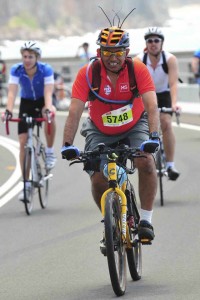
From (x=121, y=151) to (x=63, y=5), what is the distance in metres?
98.8

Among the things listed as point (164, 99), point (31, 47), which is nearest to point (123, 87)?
point (31, 47)

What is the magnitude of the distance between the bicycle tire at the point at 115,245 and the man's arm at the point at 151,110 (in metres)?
0.68

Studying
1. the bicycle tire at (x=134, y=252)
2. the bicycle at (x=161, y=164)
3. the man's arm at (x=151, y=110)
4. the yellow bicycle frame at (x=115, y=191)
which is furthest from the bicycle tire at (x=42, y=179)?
the yellow bicycle frame at (x=115, y=191)

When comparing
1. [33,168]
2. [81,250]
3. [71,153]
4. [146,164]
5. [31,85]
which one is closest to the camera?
[71,153]

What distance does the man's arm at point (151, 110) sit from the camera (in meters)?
8.99

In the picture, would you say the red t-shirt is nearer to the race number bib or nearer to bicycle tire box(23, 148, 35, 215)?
the race number bib

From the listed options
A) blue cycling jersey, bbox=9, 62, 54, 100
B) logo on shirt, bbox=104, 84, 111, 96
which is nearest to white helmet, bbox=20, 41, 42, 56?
blue cycling jersey, bbox=9, 62, 54, 100

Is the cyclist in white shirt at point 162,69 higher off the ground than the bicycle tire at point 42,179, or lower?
higher

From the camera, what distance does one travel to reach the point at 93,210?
532 inches

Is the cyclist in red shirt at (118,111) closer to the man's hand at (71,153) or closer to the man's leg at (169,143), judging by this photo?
the man's hand at (71,153)

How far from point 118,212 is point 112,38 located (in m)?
1.29

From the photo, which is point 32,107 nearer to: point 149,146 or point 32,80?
point 32,80

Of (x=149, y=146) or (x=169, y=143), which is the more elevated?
(x=149, y=146)

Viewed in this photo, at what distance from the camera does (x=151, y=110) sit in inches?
356
